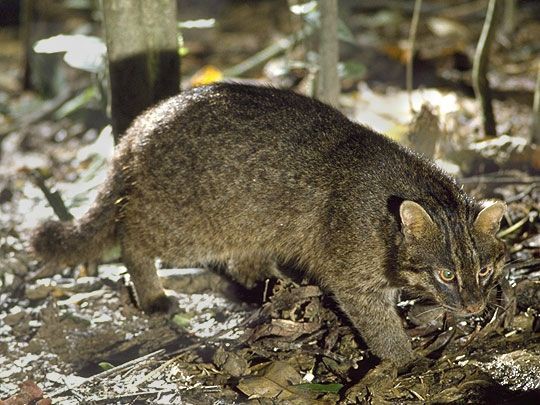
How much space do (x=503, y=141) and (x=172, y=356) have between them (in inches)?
138

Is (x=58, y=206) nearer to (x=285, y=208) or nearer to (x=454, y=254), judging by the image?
(x=285, y=208)

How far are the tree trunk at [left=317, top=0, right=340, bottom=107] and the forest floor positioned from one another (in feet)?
2.38

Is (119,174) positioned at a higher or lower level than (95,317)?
higher

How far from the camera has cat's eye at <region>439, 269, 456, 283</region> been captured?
15.5 ft

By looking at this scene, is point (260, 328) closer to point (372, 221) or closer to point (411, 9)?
point (372, 221)

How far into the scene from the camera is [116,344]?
5.57 metres

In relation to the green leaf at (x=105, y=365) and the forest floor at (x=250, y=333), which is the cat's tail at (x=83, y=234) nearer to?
the forest floor at (x=250, y=333)

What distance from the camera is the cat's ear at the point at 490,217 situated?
477 centimetres

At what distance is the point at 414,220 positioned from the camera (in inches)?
189

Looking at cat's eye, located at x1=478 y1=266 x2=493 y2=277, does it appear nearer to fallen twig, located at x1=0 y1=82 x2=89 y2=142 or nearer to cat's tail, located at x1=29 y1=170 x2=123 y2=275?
cat's tail, located at x1=29 y1=170 x2=123 y2=275

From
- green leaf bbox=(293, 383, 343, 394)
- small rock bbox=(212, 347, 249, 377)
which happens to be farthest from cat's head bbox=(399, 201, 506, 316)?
small rock bbox=(212, 347, 249, 377)

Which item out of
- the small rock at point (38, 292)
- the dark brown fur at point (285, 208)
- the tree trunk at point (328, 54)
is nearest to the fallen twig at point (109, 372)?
the dark brown fur at point (285, 208)

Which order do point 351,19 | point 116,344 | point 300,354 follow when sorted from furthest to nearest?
point 351,19, point 116,344, point 300,354

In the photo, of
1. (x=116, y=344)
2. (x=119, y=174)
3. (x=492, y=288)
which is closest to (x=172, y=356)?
(x=116, y=344)
